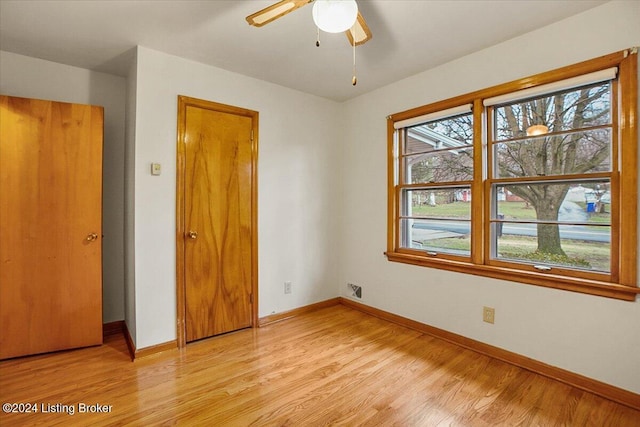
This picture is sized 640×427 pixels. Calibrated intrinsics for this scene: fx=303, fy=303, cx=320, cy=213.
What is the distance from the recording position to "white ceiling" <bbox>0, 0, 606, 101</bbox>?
1.92 metres

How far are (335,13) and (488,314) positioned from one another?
2.39m

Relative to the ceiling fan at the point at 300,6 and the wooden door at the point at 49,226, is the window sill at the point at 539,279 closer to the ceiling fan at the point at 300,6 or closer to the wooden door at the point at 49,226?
the ceiling fan at the point at 300,6

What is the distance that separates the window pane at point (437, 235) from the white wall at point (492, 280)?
0.76 ft

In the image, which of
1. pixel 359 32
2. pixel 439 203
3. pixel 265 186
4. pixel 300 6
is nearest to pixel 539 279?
pixel 439 203

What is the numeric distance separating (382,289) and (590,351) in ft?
5.55

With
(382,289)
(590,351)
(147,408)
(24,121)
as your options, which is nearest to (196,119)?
(24,121)

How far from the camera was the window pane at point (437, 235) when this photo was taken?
272 centimetres

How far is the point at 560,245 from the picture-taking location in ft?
7.15

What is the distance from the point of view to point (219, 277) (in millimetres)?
2801

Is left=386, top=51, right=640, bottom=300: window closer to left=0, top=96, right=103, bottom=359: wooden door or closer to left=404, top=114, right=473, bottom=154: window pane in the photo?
left=404, top=114, right=473, bottom=154: window pane

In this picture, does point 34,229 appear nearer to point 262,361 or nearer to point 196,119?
point 196,119

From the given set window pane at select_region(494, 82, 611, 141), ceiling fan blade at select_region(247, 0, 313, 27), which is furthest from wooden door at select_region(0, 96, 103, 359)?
window pane at select_region(494, 82, 611, 141)

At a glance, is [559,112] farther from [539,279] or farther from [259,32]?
[259,32]

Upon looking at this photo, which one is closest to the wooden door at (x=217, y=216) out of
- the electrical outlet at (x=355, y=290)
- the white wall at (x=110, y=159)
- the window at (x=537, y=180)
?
the white wall at (x=110, y=159)
